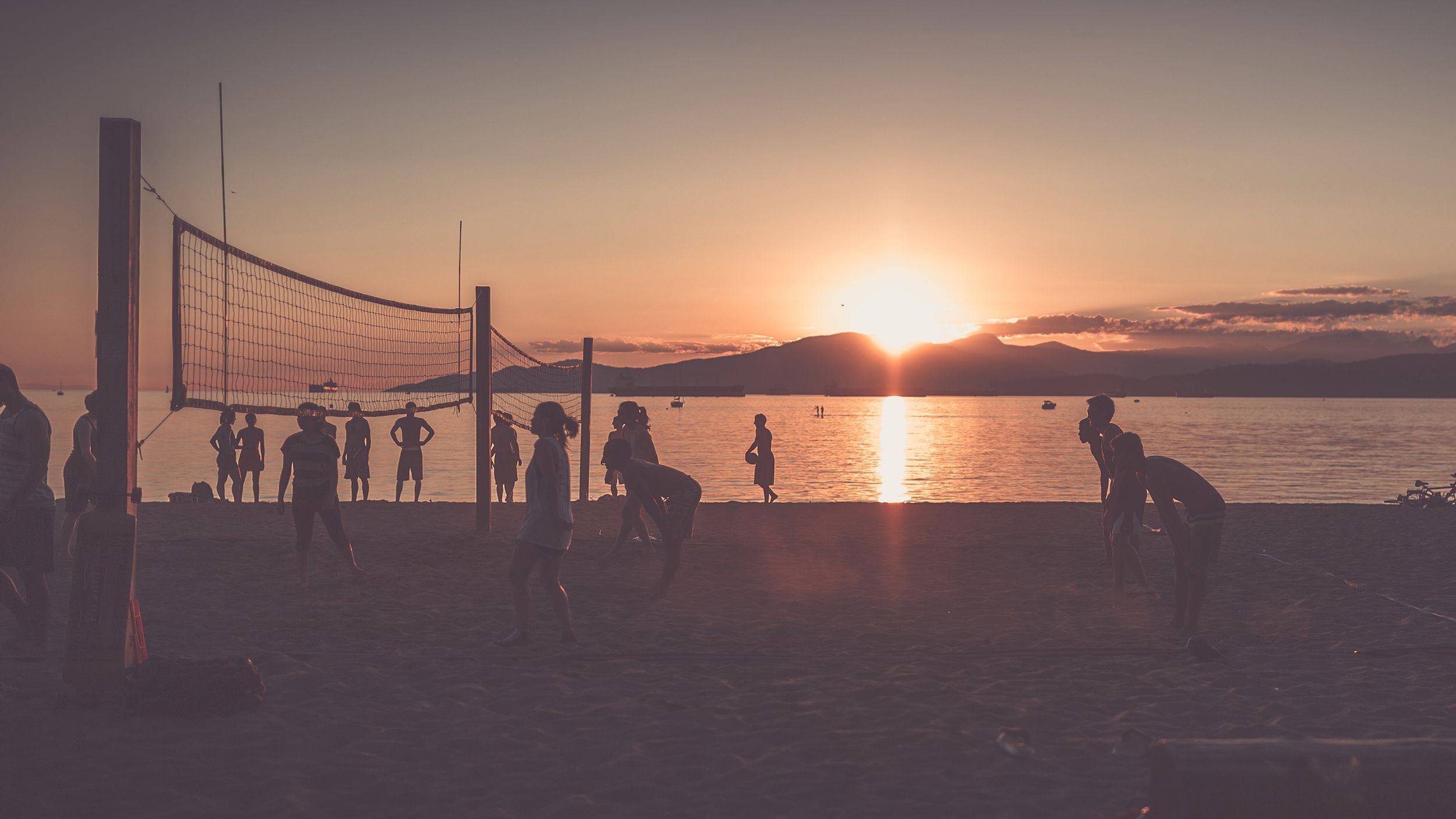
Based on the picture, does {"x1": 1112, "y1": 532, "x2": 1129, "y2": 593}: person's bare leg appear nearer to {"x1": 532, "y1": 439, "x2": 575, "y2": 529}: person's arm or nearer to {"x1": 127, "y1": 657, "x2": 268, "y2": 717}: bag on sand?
{"x1": 532, "y1": 439, "x2": 575, "y2": 529}: person's arm

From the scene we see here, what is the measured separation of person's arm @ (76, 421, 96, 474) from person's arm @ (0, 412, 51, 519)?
134 centimetres

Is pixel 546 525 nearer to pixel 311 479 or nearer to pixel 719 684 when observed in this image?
pixel 719 684

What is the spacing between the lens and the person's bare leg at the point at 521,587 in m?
6.51

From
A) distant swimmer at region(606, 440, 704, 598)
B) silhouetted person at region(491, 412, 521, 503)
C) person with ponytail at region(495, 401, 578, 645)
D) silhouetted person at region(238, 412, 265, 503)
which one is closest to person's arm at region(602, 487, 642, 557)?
distant swimmer at region(606, 440, 704, 598)

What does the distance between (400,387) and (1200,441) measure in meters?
61.7

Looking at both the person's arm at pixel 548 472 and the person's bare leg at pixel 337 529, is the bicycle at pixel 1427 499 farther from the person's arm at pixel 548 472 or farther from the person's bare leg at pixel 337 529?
the person's bare leg at pixel 337 529

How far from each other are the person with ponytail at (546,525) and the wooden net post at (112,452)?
2.18 metres

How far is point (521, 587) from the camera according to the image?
6.55m

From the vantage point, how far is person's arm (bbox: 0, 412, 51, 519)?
5777mm

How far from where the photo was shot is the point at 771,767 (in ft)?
14.6

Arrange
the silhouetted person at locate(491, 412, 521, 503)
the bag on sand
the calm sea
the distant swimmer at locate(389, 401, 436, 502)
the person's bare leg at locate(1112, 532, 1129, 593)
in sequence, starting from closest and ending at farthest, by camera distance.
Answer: the bag on sand → the person's bare leg at locate(1112, 532, 1129, 593) → the distant swimmer at locate(389, 401, 436, 502) → the silhouetted person at locate(491, 412, 521, 503) → the calm sea

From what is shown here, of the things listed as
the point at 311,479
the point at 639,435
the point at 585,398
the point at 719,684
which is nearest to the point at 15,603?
the point at 311,479

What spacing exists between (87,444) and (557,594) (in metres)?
3.85

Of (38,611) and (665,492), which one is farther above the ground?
(665,492)
